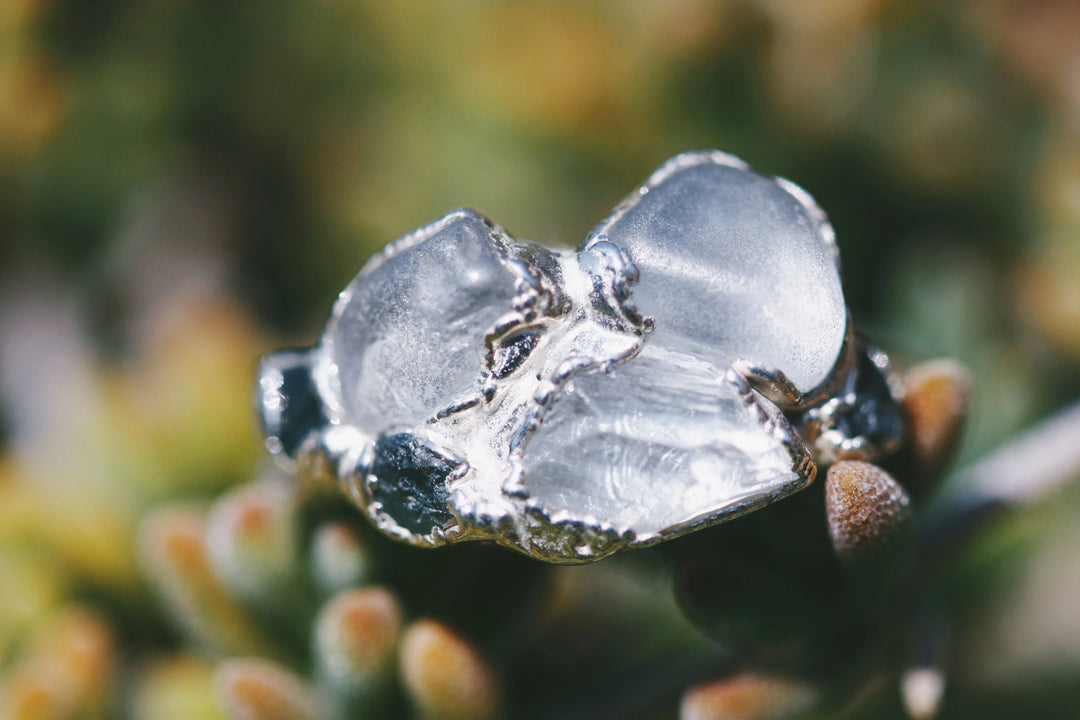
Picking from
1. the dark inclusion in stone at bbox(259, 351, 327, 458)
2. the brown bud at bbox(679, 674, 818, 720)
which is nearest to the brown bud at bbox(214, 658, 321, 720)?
the dark inclusion in stone at bbox(259, 351, 327, 458)

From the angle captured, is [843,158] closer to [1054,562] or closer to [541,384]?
[1054,562]

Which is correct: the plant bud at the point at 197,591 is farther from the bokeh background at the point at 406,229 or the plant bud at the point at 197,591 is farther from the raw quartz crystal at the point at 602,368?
the raw quartz crystal at the point at 602,368

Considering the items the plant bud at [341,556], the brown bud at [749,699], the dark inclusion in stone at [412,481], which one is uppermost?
the dark inclusion in stone at [412,481]

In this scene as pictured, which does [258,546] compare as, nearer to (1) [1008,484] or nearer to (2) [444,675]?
(2) [444,675]

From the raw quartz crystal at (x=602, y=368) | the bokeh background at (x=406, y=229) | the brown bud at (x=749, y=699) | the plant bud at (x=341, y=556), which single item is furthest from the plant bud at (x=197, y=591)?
the brown bud at (x=749, y=699)

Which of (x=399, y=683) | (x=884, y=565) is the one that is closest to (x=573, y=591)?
(x=399, y=683)

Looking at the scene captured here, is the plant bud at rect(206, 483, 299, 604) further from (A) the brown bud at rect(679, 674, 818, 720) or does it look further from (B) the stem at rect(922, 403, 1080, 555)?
(B) the stem at rect(922, 403, 1080, 555)
